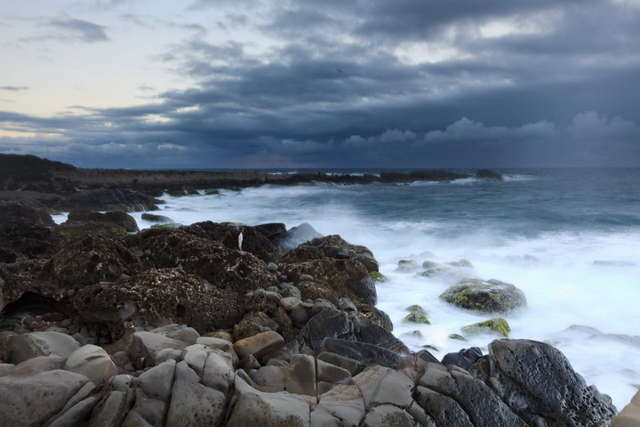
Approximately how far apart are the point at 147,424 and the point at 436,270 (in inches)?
317

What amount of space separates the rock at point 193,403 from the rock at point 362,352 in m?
1.27

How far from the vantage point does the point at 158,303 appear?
465cm

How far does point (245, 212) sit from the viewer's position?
2448 cm

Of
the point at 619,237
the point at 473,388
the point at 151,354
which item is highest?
the point at 151,354

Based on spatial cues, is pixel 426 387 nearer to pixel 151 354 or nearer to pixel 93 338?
pixel 151 354

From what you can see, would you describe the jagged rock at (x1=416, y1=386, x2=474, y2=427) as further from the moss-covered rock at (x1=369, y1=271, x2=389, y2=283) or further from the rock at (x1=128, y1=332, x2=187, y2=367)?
the moss-covered rock at (x1=369, y1=271, x2=389, y2=283)

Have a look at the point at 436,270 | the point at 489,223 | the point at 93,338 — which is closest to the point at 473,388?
the point at 93,338

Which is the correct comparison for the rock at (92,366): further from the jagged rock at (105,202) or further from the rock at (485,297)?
the jagged rock at (105,202)

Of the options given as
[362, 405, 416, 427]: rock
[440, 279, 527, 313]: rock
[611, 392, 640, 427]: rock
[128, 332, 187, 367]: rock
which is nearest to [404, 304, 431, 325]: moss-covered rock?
[440, 279, 527, 313]: rock

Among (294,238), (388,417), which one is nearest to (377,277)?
(294,238)

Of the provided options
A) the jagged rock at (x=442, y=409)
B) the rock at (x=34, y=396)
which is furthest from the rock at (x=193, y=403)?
the jagged rock at (x=442, y=409)

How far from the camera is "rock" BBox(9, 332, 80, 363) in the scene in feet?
11.4

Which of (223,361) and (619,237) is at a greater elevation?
(223,361)

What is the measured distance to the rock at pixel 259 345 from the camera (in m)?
3.94
